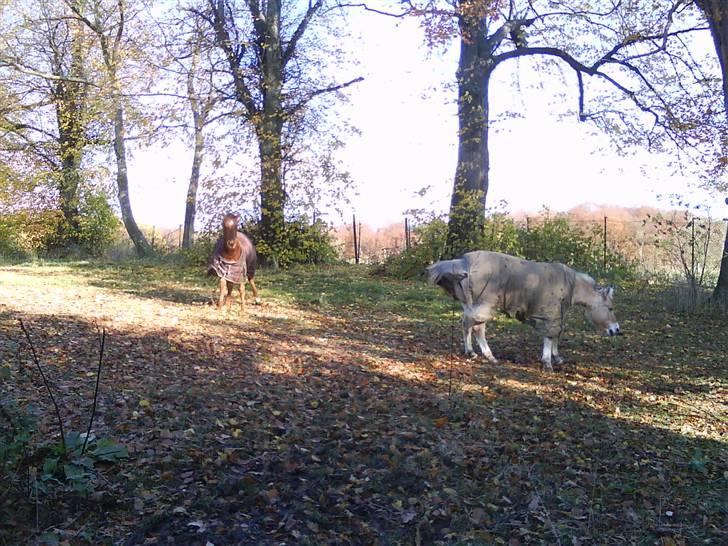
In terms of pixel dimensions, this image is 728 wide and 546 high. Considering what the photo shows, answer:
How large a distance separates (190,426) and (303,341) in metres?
4.52

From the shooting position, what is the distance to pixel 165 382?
7910 millimetres

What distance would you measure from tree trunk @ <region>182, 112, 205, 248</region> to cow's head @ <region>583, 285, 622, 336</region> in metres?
16.2

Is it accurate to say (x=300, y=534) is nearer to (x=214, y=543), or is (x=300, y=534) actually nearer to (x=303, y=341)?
(x=214, y=543)

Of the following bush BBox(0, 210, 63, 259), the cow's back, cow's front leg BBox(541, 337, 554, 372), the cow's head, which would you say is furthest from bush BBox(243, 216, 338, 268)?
cow's front leg BBox(541, 337, 554, 372)

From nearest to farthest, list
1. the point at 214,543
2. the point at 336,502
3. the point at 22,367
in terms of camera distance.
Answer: the point at 214,543
the point at 336,502
the point at 22,367

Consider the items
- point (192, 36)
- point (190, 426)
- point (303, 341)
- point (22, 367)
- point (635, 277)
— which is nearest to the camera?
point (190, 426)

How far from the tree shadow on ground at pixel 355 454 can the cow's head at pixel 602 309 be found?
35.6 inches

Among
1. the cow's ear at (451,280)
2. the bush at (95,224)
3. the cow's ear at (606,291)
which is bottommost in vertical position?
the cow's ear at (606,291)

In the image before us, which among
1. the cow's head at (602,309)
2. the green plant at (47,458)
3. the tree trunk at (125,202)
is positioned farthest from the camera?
the tree trunk at (125,202)

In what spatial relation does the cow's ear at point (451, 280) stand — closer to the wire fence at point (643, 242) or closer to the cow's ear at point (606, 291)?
the cow's ear at point (606, 291)

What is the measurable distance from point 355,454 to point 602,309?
5.78 meters

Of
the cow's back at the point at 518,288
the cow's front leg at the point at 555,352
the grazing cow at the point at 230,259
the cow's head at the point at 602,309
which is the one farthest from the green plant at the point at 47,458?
the cow's head at the point at 602,309

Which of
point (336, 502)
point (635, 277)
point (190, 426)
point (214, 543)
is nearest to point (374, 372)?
point (190, 426)

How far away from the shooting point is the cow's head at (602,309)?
34.6 feet
